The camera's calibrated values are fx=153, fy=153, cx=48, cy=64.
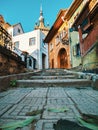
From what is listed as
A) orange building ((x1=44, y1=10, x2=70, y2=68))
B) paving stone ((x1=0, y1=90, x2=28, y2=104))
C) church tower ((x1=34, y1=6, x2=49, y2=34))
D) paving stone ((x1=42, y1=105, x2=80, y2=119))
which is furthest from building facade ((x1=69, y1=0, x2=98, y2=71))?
church tower ((x1=34, y1=6, x2=49, y2=34))

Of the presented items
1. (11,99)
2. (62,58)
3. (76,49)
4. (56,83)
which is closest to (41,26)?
(62,58)

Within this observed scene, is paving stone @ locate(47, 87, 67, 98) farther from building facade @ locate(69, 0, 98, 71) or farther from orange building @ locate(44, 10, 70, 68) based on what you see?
orange building @ locate(44, 10, 70, 68)

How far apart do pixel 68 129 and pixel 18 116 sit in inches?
26.4

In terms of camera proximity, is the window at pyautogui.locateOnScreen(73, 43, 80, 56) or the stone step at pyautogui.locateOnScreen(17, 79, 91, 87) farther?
the window at pyautogui.locateOnScreen(73, 43, 80, 56)

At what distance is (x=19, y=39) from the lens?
30.8m

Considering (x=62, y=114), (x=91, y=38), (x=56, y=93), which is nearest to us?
(x=62, y=114)

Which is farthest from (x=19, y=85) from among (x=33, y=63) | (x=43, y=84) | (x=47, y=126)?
(x=33, y=63)

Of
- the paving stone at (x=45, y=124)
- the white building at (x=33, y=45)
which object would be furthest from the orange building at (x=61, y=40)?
the paving stone at (x=45, y=124)

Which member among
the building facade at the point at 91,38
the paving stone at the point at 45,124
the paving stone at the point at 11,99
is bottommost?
the paving stone at the point at 45,124

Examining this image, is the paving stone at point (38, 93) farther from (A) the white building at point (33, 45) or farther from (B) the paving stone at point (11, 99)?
(A) the white building at point (33, 45)

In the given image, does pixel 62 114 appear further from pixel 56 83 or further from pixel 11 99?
pixel 56 83

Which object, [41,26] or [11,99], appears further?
[41,26]

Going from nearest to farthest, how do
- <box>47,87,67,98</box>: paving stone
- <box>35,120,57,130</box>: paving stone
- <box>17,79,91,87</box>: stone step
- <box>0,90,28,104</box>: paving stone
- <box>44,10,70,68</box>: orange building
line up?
<box>35,120,57,130</box>: paving stone
<box>0,90,28,104</box>: paving stone
<box>47,87,67,98</box>: paving stone
<box>17,79,91,87</box>: stone step
<box>44,10,70,68</box>: orange building

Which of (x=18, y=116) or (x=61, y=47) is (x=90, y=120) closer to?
(x=18, y=116)
